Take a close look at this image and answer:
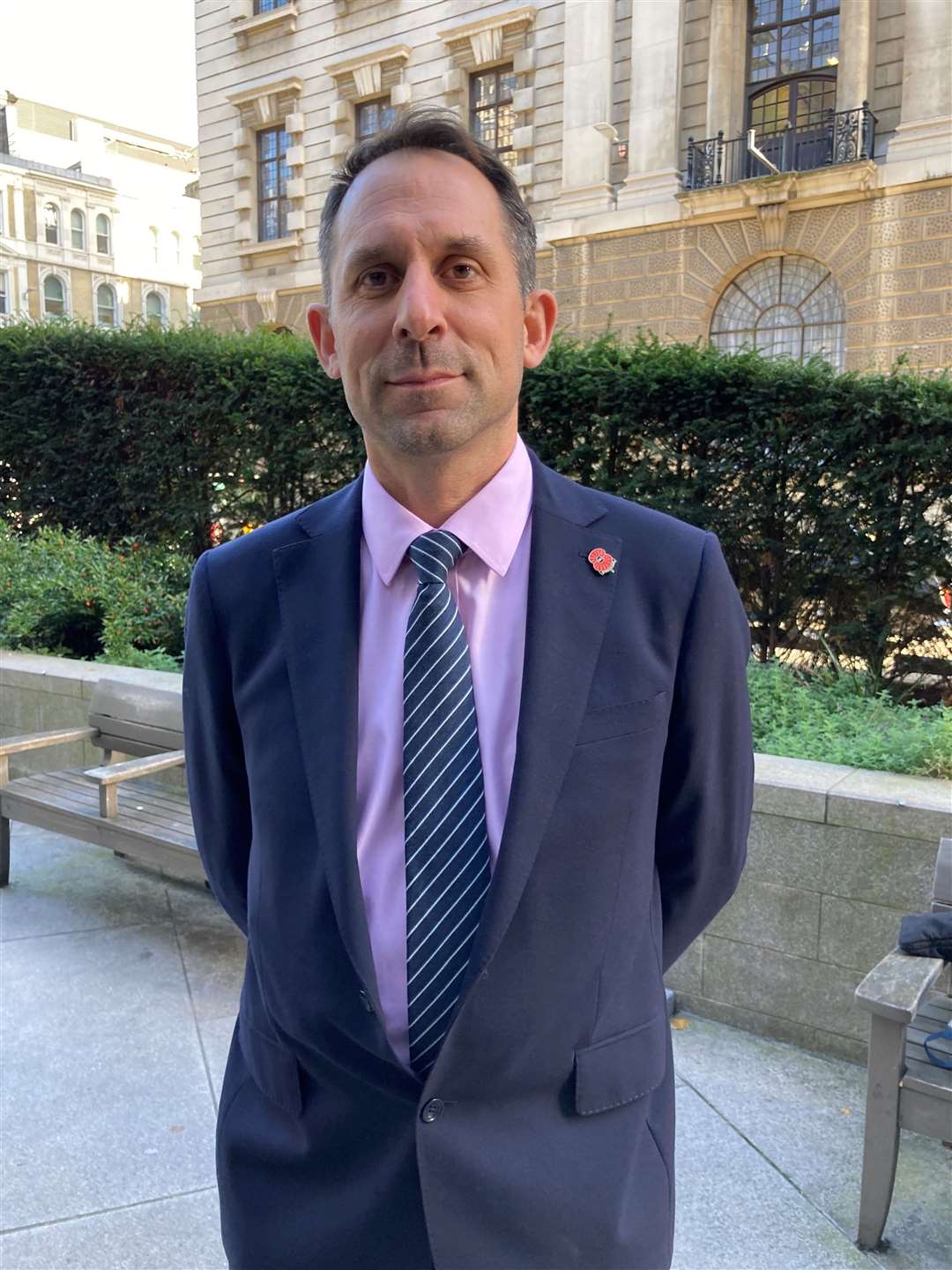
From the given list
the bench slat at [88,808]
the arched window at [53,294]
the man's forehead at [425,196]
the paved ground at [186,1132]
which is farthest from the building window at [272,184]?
the arched window at [53,294]

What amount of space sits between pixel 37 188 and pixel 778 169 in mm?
59772

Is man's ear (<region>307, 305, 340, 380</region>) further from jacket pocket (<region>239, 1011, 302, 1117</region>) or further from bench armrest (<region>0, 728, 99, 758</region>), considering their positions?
bench armrest (<region>0, 728, 99, 758</region>)

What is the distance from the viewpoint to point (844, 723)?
188 inches

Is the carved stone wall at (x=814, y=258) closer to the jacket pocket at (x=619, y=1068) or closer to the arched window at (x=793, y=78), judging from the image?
the arched window at (x=793, y=78)

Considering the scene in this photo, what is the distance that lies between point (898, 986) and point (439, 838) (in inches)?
75.1

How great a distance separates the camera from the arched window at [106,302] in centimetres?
6781

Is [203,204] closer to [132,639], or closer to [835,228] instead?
[835,228]

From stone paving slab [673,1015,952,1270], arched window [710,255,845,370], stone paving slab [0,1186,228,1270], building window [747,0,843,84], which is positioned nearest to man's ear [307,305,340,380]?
stone paving slab [0,1186,228,1270]

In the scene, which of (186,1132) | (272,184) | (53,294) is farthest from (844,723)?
(53,294)

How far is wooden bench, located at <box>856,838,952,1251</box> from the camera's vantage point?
2.70m

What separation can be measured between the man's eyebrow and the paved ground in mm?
2567

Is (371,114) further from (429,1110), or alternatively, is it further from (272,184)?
(429,1110)

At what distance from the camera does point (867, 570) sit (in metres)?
6.04

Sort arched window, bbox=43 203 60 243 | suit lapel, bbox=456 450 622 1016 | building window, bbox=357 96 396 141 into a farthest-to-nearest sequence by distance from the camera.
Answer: arched window, bbox=43 203 60 243 → building window, bbox=357 96 396 141 → suit lapel, bbox=456 450 622 1016
